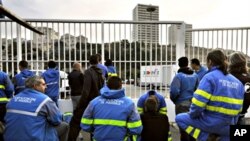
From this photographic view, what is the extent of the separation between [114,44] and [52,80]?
1.95m

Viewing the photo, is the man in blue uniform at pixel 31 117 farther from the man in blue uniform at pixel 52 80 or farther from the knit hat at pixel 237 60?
the man in blue uniform at pixel 52 80

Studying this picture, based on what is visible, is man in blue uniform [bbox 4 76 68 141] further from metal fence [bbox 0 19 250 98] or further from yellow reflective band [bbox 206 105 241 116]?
metal fence [bbox 0 19 250 98]

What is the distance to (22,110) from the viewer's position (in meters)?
4.12

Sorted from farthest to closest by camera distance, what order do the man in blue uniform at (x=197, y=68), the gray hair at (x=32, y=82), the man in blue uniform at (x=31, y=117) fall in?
the man in blue uniform at (x=197, y=68)
the gray hair at (x=32, y=82)
the man in blue uniform at (x=31, y=117)

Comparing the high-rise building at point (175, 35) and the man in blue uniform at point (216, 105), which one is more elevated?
the high-rise building at point (175, 35)

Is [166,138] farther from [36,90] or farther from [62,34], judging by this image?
[62,34]

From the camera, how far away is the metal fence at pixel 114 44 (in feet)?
29.5

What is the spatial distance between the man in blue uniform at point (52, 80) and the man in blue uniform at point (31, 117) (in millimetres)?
4115

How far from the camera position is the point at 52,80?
27.7 feet

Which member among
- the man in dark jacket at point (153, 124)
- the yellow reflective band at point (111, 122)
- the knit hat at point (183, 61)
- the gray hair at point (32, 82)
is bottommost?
the man in dark jacket at point (153, 124)

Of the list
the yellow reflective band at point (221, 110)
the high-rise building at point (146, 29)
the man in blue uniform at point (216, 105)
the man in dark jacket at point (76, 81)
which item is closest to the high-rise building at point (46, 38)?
the man in dark jacket at point (76, 81)

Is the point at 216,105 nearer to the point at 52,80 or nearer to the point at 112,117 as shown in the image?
the point at 112,117

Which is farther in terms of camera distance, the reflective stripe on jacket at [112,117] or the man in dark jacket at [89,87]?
the man in dark jacket at [89,87]

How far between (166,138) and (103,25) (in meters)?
4.49
